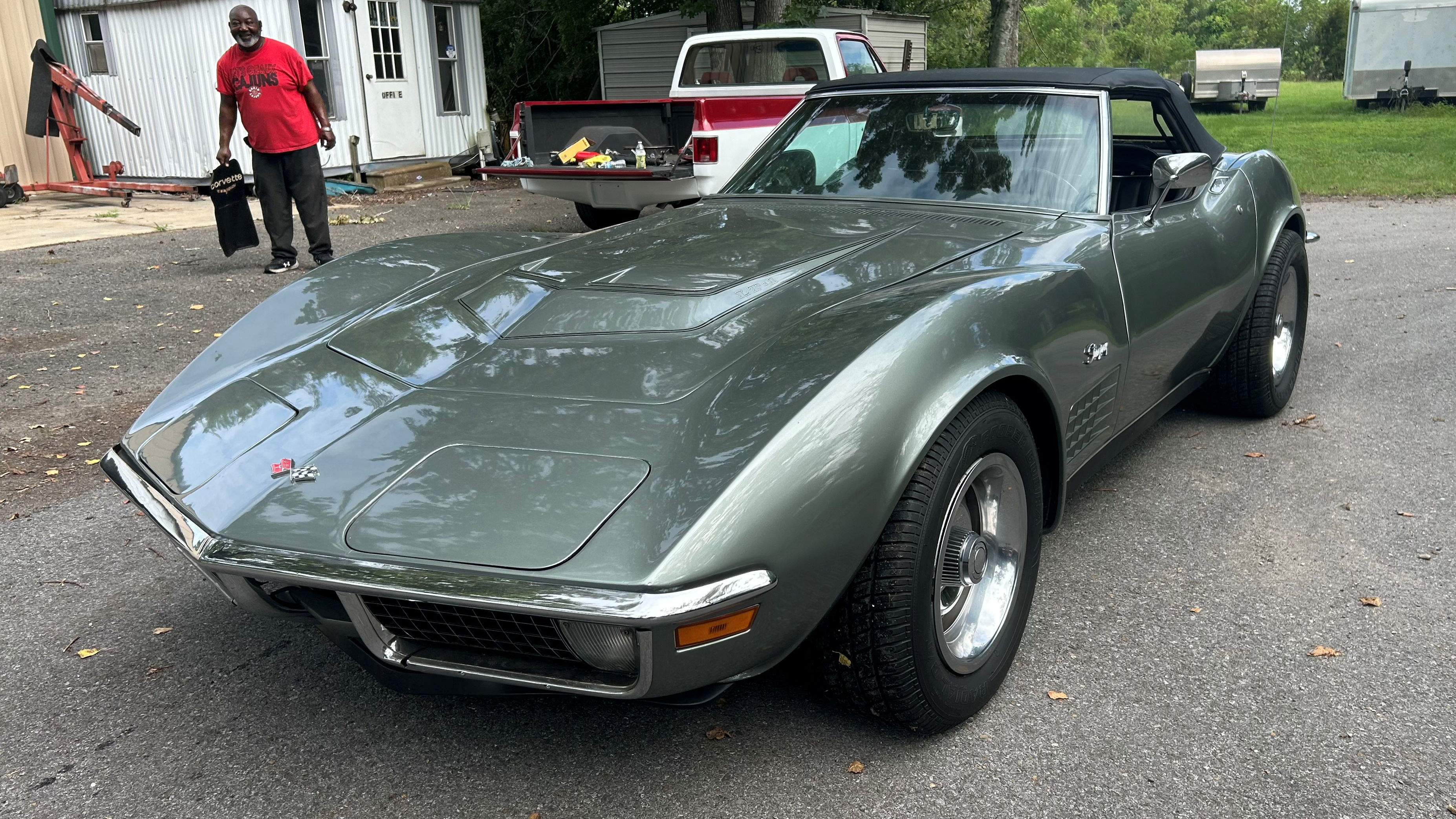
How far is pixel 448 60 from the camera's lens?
14.6m

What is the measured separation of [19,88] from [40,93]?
2.55 feet

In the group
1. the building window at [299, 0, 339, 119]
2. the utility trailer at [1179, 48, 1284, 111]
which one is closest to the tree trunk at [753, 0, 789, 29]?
the building window at [299, 0, 339, 119]

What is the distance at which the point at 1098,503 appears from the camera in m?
3.70

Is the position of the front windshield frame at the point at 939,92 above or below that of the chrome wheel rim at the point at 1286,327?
above

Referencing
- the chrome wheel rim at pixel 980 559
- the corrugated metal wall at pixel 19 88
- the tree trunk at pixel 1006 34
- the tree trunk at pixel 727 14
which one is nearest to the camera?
the chrome wheel rim at pixel 980 559

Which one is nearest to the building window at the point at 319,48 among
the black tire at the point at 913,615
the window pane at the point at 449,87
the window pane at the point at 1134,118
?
the window pane at the point at 449,87

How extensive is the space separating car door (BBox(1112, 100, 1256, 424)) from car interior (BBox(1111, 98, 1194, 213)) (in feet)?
0.62

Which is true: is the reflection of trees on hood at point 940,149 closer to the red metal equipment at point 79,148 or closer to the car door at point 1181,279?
the car door at point 1181,279

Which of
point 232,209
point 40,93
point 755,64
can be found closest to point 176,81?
point 40,93

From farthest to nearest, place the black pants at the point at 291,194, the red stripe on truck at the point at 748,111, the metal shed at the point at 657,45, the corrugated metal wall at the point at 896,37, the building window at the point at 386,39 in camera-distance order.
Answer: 1. the metal shed at the point at 657,45
2. the corrugated metal wall at the point at 896,37
3. the building window at the point at 386,39
4. the red stripe on truck at the point at 748,111
5. the black pants at the point at 291,194

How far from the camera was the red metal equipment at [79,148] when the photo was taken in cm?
1160

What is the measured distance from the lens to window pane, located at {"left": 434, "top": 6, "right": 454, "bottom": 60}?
1424 cm

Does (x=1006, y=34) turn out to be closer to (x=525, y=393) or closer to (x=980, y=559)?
(x=980, y=559)

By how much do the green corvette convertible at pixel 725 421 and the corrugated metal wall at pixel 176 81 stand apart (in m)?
9.86
